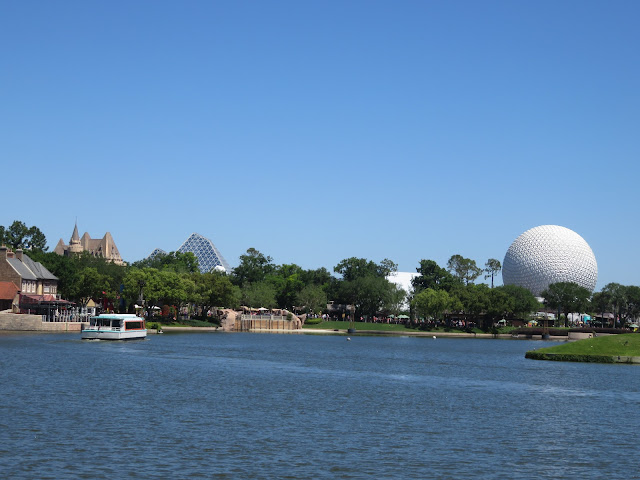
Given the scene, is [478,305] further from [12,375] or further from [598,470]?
[598,470]

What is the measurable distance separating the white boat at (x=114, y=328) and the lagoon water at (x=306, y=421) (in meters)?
30.1

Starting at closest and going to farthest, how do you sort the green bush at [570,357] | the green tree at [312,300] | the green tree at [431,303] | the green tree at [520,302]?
the green bush at [570,357]
the green tree at [431,303]
the green tree at [520,302]
the green tree at [312,300]

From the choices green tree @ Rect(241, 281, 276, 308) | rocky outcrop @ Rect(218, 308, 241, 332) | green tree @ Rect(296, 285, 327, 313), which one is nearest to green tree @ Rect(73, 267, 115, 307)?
rocky outcrop @ Rect(218, 308, 241, 332)

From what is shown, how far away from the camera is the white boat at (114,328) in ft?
333

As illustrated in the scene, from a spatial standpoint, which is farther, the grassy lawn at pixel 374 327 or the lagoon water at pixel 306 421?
the grassy lawn at pixel 374 327

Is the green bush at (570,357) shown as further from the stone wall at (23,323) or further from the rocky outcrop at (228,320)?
the rocky outcrop at (228,320)

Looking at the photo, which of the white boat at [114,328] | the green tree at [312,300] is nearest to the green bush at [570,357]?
the white boat at [114,328]

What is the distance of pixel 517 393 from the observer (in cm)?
5375

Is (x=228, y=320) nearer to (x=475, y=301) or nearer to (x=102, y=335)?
(x=475, y=301)

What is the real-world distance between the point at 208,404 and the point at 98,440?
12009 mm

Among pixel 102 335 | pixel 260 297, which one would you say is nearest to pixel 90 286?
pixel 260 297

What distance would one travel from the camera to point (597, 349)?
8512 centimetres

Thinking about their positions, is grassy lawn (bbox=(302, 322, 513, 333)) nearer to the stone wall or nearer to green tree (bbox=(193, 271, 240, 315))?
green tree (bbox=(193, 271, 240, 315))

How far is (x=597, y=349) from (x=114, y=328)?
195 feet
